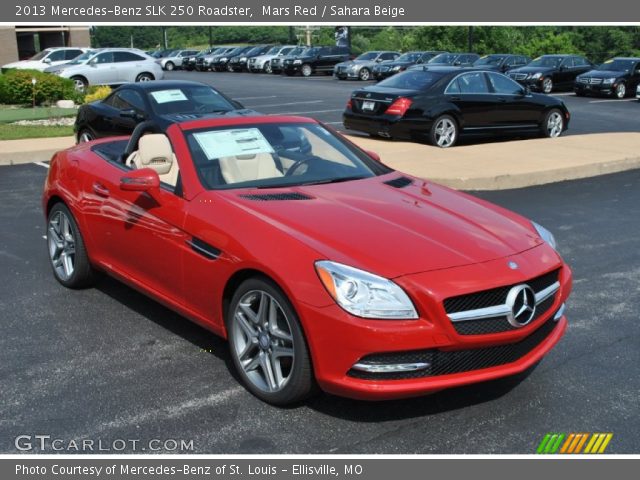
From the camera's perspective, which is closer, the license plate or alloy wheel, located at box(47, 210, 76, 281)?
alloy wheel, located at box(47, 210, 76, 281)

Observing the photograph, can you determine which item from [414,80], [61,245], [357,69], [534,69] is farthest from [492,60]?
[61,245]

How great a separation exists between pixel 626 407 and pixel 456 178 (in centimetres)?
699

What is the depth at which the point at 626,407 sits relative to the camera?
14.7 ft

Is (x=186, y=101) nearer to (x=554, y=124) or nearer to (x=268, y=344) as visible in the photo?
(x=554, y=124)

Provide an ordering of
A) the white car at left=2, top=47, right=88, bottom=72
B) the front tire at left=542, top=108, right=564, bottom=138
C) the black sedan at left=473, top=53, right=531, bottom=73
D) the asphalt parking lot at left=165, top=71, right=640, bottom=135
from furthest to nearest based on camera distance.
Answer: the black sedan at left=473, top=53, right=531, bottom=73
the white car at left=2, top=47, right=88, bottom=72
the asphalt parking lot at left=165, top=71, right=640, bottom=135
the front tire at left=542, top=108, right=564, bottom=138

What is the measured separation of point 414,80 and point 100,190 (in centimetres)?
1109

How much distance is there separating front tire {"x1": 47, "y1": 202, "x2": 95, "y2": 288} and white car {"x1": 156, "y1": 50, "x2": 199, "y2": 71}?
53.6 m

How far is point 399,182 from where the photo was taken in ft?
18.6

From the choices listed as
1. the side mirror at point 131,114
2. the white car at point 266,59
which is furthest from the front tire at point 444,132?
the white car at point 266,59

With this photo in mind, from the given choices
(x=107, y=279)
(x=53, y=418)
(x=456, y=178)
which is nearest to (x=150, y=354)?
(x=53, y=418)

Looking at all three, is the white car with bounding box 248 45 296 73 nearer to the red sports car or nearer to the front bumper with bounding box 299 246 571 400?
the red sports car

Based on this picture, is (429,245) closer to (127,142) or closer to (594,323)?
(594,323)

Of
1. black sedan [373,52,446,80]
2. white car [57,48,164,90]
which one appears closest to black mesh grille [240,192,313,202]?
white car [57,48,164,90]

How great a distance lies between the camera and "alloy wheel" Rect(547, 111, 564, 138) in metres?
17.1
